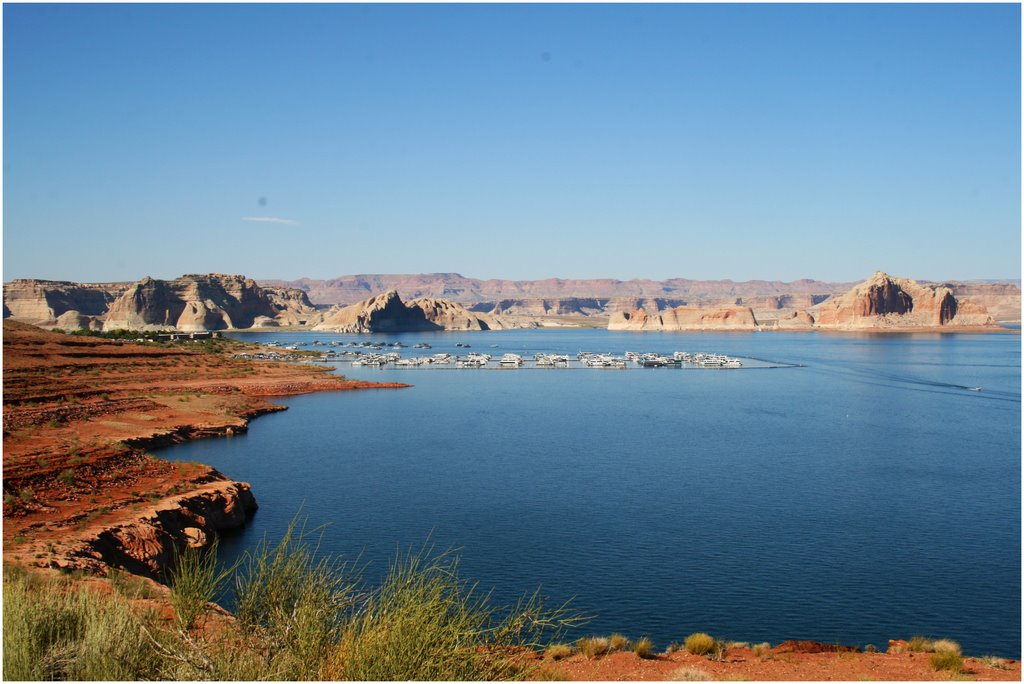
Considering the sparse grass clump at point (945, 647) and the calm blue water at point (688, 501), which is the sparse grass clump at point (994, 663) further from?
the calm blue water at point (688, 501)

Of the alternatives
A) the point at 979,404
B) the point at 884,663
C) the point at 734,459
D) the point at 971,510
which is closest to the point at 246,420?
the point at 734,459

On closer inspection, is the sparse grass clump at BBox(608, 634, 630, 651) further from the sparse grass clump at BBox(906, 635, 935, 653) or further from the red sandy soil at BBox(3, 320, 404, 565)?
the red sandy soil at BBox(3, 320, 404, 565)

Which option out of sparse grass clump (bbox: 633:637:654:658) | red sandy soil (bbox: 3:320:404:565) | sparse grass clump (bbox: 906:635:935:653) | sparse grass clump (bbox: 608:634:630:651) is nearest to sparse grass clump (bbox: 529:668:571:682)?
sparse grass clump (bbox: 633:637:654:658)

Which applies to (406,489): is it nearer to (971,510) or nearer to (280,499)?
(280,499)

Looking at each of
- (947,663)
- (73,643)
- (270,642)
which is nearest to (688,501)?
(947,663)

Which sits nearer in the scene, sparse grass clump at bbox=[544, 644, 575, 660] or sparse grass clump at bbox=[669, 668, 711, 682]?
sparse grass clump at bbox=[669, 668, 711, 682]

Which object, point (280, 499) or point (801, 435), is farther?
point (801, 435)
